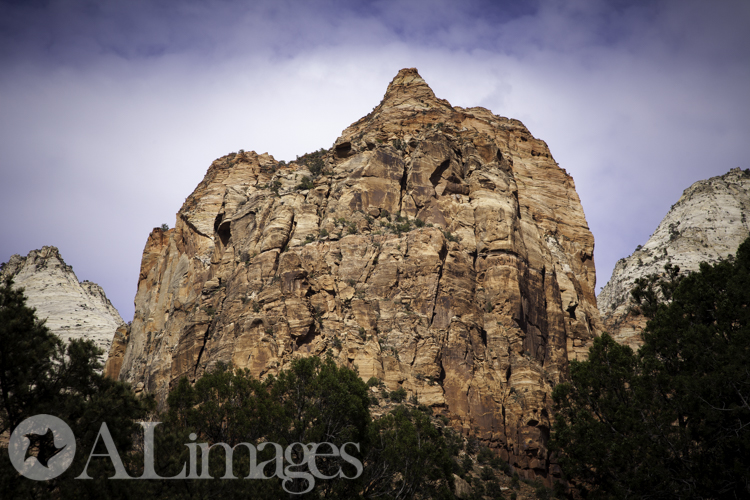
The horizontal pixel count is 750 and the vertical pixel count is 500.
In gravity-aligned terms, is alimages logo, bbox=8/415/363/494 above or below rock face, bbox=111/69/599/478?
below

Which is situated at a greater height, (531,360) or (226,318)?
(226,318)

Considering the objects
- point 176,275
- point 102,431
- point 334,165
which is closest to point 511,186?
point 334,165

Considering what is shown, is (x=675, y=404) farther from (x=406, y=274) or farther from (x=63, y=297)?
(x=63, y=297)

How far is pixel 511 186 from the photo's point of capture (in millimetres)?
67875

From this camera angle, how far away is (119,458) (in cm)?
2016

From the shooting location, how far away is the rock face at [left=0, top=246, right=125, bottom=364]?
93269 mm

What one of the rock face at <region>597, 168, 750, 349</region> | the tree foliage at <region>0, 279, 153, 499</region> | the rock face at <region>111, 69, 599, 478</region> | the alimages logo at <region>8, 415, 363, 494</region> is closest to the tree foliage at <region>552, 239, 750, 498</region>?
the alimages logo at <region>8, 415, 363, 494</region>

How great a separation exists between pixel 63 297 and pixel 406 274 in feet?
254

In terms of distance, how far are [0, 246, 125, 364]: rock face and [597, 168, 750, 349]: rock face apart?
258 feet

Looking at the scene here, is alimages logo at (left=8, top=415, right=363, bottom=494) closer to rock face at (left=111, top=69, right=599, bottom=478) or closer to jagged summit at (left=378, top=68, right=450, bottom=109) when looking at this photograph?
rock face at (left=111, top=69, right=599, bottom=478)

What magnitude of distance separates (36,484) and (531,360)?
4174 cm

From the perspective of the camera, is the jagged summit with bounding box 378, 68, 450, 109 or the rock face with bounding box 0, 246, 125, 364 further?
the rock face with bounding box 0, 246, 125, 364

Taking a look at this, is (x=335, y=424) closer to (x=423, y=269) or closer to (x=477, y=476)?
(x=477, y=476)

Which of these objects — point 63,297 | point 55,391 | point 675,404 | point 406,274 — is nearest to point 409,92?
point 406,274
